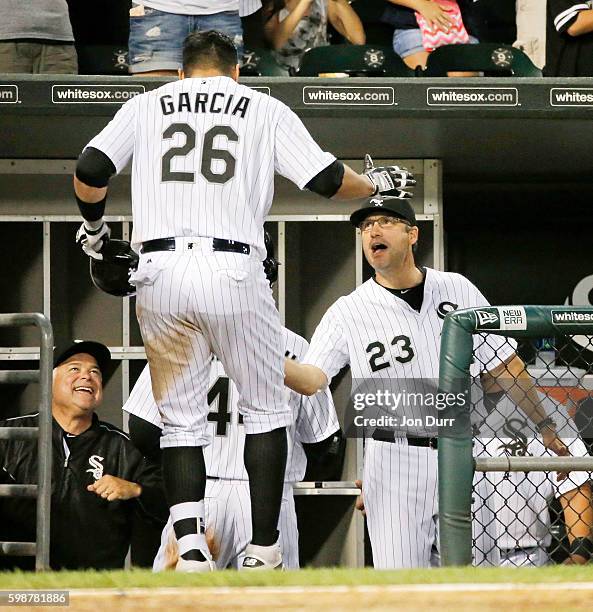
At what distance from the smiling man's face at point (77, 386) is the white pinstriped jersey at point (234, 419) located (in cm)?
34

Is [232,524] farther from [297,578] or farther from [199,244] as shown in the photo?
[297,578]

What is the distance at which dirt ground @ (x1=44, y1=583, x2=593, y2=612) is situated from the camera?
78.6 inches

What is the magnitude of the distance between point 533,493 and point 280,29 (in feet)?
9.75

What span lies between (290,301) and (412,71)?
124 cm

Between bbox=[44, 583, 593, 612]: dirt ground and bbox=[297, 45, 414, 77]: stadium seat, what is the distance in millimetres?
3560

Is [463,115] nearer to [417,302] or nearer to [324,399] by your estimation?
[417,302]

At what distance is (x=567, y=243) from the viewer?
22.5ft

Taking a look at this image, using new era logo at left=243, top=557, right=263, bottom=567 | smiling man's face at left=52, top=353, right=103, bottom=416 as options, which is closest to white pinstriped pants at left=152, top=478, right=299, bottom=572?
smiling man's face at left=52, top=353, right=103, bottom=416

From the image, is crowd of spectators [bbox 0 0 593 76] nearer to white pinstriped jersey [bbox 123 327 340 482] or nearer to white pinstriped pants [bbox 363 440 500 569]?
white pinstriped jersey [bbox 123 327 340 482]

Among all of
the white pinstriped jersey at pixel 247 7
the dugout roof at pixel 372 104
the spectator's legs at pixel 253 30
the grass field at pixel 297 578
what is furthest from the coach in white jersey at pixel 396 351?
the spectator's legs at pixel 253 30

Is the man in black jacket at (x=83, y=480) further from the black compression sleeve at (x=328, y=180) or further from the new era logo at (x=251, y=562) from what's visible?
the black compression sleeve at (x=328, y=180)

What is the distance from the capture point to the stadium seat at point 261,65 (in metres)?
5.37

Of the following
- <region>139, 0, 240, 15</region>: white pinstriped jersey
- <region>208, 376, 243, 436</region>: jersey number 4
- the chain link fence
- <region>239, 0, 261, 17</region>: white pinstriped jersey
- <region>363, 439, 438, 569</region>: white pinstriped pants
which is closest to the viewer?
the chain link fence

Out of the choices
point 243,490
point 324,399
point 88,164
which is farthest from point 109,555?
point 88,164
